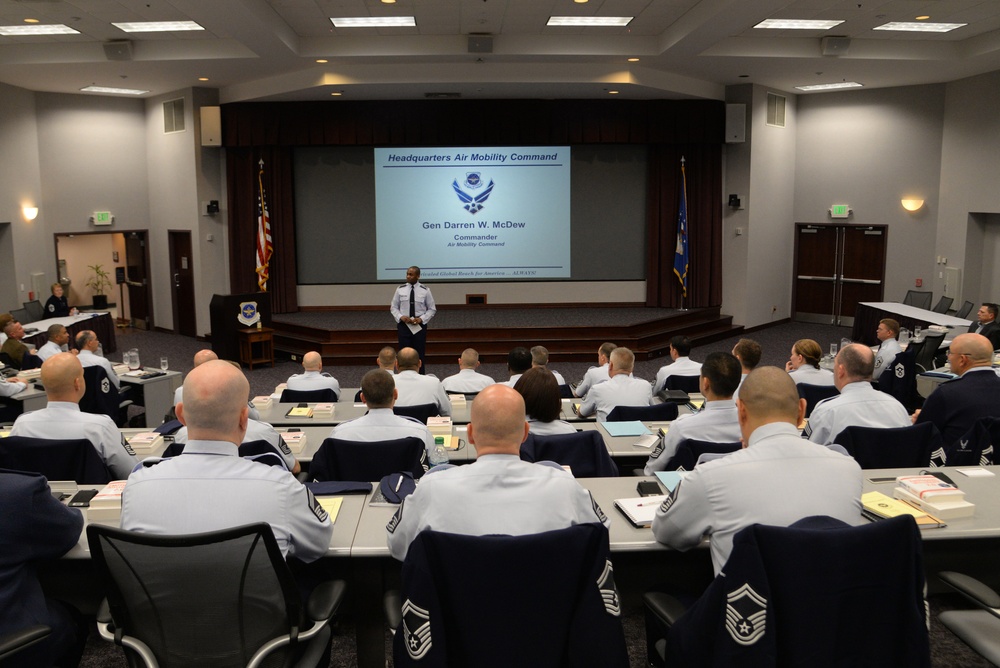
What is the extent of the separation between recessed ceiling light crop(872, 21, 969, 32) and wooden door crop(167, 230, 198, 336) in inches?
419

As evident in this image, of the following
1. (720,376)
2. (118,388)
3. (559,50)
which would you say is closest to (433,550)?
(720,376)

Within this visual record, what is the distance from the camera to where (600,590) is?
2.30 meters

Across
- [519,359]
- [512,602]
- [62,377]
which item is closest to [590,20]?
[519,359]

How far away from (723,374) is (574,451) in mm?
815

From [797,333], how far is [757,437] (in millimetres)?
11871

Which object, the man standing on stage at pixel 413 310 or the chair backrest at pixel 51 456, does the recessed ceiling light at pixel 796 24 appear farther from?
the chair backrest at pixel 51 456

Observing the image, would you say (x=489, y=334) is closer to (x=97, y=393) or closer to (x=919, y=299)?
(x=97, y=393)

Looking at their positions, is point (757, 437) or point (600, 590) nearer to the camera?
point (600, 590)

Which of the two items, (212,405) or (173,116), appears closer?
(212,405)

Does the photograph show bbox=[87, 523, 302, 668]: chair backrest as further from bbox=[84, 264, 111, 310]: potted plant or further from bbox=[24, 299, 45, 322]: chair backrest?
bbox=[84, 264, 111, 310]: potted plant

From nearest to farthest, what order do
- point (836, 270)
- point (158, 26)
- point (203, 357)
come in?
1. point (203, 357)
2. point (158, 26)
3. point (836, 270)

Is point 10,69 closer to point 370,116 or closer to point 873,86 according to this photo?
point 370,116

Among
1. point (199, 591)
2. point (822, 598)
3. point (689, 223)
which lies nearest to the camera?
point (822, 598)

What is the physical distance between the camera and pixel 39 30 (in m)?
9.73
